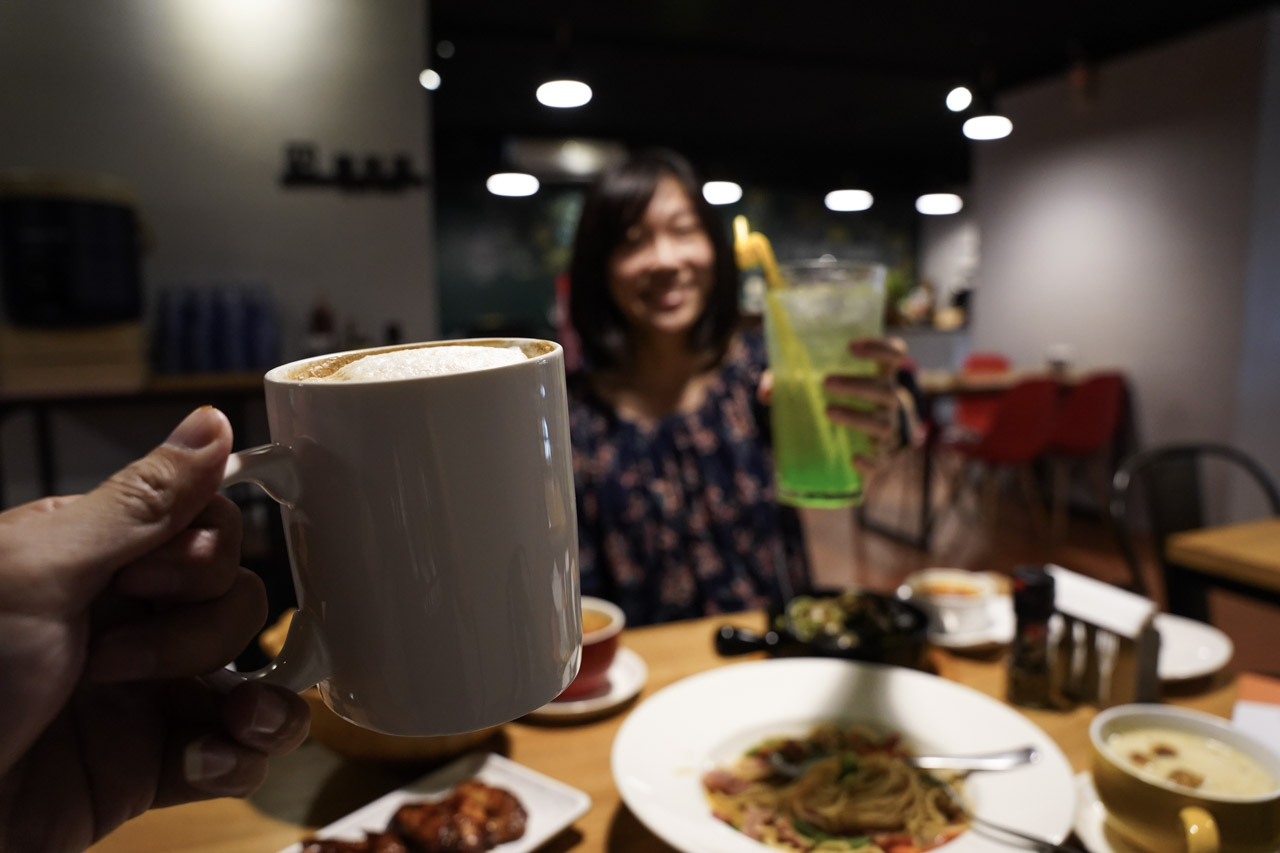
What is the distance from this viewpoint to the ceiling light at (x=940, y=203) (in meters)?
9.44

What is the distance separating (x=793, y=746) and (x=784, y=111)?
25.3 ft

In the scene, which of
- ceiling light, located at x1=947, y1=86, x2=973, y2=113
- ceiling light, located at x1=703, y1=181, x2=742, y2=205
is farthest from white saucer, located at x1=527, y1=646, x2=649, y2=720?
ceiling light, located at x1=703, y1=181, x2=742, y2=205

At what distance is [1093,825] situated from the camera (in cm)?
72

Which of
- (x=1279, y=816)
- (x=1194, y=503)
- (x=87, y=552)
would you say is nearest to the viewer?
(x=87, y=552)

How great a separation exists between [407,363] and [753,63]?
20.9 ft

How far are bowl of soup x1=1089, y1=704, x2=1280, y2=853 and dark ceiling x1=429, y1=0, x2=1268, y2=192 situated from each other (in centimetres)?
489

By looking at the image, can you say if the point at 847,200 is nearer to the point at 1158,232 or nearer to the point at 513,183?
the point at 513,183

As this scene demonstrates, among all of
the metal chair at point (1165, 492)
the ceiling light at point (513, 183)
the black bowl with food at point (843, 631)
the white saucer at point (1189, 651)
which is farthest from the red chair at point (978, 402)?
the black bowl with food at point (843, 631)

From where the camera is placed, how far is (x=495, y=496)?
1.13 ft

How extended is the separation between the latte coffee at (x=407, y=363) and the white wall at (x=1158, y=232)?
5.66 meters

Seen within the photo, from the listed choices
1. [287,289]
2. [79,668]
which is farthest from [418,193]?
[79,668]

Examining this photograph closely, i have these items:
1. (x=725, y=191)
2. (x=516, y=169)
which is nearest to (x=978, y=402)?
(x=725, y=191)

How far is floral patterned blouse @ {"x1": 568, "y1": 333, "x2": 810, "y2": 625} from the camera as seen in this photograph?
173cm

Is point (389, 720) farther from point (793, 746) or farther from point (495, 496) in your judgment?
point (793, 746)
